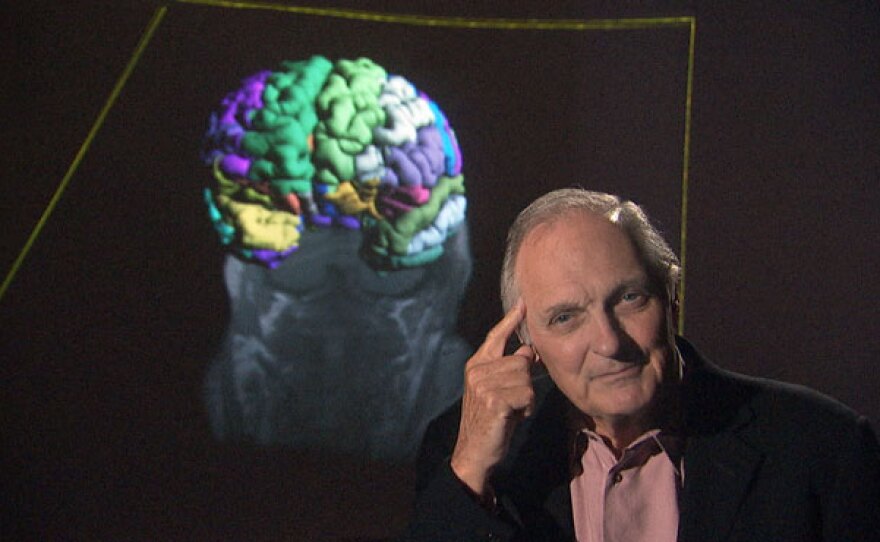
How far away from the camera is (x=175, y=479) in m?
2.89

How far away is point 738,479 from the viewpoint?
1.21 m

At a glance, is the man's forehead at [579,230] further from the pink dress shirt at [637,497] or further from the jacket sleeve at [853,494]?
the jacket sleeve at [853,494]

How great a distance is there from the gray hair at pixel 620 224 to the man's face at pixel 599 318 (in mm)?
16

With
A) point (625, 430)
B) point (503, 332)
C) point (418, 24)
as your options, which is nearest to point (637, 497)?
point (625, 430)

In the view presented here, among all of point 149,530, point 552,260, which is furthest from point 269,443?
point 552,260

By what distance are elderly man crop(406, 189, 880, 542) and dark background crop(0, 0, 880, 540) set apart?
1.71 metres

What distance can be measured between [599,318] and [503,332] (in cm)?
16

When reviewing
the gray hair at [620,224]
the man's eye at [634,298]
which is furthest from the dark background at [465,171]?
the man's eye at [634,298]

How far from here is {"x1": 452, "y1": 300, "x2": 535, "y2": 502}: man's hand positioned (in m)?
1.25

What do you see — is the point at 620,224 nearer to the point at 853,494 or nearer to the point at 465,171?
the point at 853,494

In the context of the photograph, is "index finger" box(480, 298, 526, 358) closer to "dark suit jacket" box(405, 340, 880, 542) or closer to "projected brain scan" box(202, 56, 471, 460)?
"dark suit jacket" box(405, 340, 880, 542)

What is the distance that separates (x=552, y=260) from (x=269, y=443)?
199cm

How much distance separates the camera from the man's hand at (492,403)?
4.10 ft

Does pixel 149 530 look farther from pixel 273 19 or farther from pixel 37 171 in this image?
pixel 273 19
